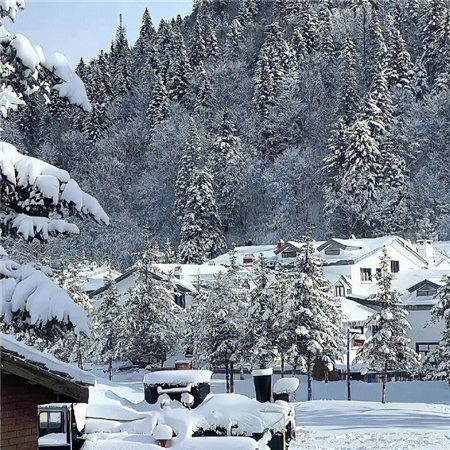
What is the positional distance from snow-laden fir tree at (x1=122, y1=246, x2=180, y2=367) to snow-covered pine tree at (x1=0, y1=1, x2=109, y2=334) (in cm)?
4104

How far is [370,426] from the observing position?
25344 millimetres

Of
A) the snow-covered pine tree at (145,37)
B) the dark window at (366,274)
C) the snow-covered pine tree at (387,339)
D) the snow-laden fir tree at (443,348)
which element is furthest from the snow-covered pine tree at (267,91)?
the snow-laden fir tree at (443,348)

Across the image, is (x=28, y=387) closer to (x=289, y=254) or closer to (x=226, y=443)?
(x=226, y=443)

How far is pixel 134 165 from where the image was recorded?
104625 mm

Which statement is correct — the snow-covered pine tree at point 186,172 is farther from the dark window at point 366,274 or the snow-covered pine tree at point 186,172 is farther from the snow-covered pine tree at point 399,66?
the snow-covered pine tree at point 399,66

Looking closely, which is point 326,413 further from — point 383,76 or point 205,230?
point 383,76

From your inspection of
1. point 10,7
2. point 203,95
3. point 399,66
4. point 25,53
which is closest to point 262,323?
point 10,7

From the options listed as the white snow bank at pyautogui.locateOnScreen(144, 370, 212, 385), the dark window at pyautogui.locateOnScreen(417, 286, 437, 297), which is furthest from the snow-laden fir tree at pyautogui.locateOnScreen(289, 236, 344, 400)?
the white snow bank at pyautogui.locateOnScreen(144, 370, 212, 385)

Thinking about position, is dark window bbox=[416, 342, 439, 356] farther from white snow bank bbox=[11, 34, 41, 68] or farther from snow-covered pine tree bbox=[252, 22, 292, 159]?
snow-covered pine tree bbox=[252, 22, 292, 159]

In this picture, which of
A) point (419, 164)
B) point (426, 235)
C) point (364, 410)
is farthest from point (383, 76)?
point (364, 410)

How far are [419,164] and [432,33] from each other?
2124 centimetres

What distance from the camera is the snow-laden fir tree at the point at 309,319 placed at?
41.3 meters

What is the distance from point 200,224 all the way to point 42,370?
71.7 meters

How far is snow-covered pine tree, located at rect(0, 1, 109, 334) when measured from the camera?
22.3 ft
